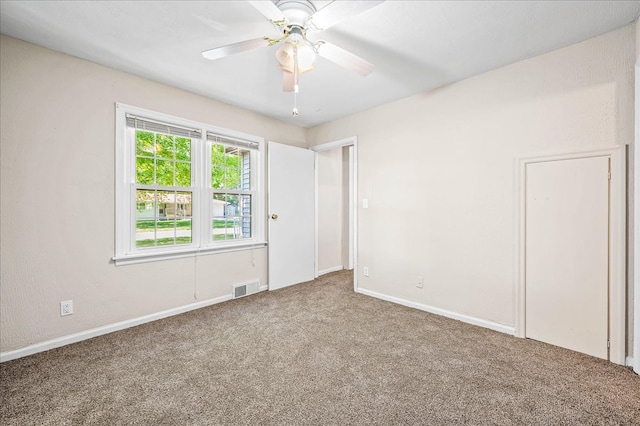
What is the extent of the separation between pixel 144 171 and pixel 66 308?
4.74 ft

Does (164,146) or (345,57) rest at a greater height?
(345,57)

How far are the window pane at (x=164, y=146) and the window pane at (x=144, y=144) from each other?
0.06m

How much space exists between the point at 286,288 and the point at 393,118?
2808 millimetres

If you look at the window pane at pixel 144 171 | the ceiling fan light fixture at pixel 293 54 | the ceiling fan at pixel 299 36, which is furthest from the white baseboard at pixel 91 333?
the ceiling fan light fixture at pixel 293 54

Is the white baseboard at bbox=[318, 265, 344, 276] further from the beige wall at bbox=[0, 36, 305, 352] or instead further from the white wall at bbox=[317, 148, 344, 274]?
the beige wall at bbox=[0, 36, 305, 352]

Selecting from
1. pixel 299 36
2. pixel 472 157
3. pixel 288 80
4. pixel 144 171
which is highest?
pixel 299 36

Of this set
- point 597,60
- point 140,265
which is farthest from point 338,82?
point 140,265

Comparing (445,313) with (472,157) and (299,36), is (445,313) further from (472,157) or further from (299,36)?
(299,36)

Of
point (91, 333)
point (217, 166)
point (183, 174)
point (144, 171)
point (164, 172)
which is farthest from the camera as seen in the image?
point (217, 166)

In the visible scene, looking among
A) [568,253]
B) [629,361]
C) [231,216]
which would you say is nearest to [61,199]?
[231,216]

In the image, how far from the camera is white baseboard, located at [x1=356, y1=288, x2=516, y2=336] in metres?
2.60

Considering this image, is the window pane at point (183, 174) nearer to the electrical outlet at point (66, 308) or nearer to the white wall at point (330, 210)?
the electrical outlet at point (66, 308)

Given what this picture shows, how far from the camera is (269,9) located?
1.48m

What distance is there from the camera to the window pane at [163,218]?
2920 millimetres
